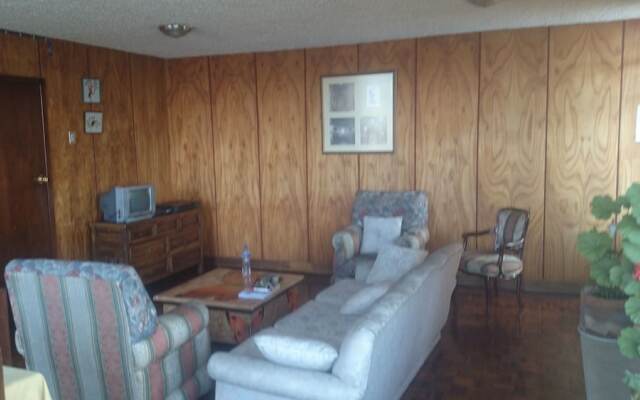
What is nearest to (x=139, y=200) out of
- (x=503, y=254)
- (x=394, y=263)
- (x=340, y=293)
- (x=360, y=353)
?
(x=340, y=293)

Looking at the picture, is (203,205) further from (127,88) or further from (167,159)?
(127,88)

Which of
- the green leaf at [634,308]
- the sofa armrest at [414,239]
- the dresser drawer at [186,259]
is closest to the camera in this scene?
the green leaf at [634,308]

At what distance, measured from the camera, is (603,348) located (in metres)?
3.07

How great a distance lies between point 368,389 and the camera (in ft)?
7.71

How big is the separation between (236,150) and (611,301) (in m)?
4.47

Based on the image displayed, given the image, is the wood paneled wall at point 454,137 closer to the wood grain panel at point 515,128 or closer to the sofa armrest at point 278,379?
the wood grain panel at point 515,128

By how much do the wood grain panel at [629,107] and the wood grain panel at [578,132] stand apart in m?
0.06

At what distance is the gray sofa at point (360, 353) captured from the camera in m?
2.25

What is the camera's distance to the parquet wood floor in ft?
10.7

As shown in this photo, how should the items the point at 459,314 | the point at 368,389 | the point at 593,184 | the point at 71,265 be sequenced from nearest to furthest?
the point at 368,389 → the point at 71,265 → the point at 459,314 → the point at 593,184

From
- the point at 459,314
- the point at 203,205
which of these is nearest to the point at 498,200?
the point at 459,314

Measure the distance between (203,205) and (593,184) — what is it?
4.26m

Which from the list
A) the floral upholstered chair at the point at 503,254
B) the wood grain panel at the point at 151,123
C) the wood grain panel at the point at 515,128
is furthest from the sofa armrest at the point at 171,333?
the wood grain panel at the point at 151,123

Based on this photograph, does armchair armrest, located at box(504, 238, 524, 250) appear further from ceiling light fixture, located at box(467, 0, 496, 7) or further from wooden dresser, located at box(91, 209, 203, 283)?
wooden dresser, located at box(91, 209, 203, 283)
